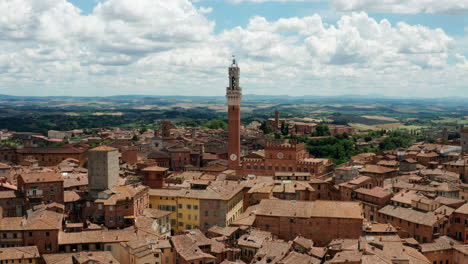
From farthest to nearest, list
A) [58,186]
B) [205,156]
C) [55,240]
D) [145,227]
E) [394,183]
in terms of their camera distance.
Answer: [205,156]
[394,183]
[58,186]
[145,227]
[55,240]

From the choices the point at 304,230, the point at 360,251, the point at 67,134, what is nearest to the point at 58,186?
the point at 304,230

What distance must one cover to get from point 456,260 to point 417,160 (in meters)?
45.4

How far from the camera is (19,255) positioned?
44.8 meters

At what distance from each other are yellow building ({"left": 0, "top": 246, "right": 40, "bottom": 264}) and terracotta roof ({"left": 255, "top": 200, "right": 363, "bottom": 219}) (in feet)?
78.9

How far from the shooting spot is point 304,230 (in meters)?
52.7

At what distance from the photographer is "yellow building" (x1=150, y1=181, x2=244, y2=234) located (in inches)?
2247

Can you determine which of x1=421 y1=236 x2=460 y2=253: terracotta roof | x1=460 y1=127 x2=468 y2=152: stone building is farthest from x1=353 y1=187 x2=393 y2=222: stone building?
x1=460 y1=127 x2=468 y2=152: stone building

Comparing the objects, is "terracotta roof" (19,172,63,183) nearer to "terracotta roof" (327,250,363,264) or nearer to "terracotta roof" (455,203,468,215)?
"terracotta roof" (327,250,363,264)

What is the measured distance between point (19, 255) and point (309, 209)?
A: 1230 inches

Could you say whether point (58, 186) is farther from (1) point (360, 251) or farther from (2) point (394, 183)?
(2) point (394, 183)

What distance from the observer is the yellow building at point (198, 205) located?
57062 millimetres

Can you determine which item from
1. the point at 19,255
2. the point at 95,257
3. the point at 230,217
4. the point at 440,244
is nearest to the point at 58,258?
the point at 19,255

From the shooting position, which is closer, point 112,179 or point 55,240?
point 55,240

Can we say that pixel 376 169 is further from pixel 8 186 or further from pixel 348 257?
pixel 8 186
